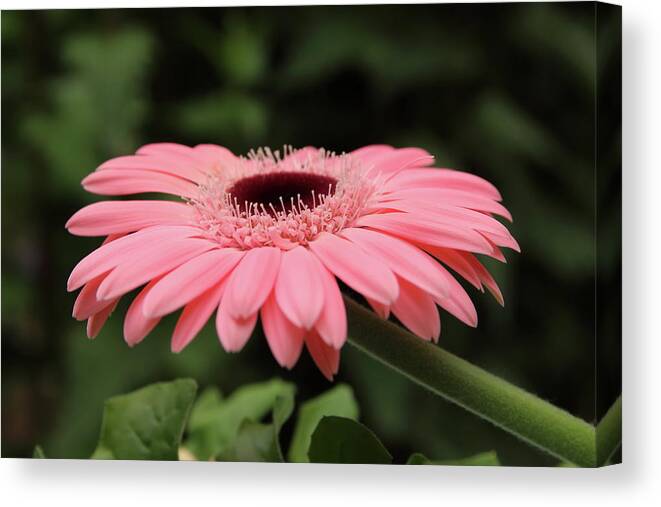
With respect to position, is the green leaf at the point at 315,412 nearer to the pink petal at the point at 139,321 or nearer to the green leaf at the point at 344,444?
the green leaf at the point at 344,444

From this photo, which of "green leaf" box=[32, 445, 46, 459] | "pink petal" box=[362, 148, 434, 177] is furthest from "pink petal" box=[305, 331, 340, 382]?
"green leaf" box=[32, 445, 46, 459]

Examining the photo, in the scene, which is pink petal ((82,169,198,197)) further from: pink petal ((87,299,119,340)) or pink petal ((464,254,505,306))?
pink petal ((464,254,505,306))

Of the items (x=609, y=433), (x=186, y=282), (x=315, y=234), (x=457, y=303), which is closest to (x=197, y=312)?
(x=186, y=282)

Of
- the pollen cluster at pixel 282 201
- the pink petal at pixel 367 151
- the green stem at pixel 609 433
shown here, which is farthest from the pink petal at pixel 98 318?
the green stem at pixel 609 433

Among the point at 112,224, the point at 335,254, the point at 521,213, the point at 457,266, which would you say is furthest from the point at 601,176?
the point at 112,224

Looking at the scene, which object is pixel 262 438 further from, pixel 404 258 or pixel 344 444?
pixel 404 258
